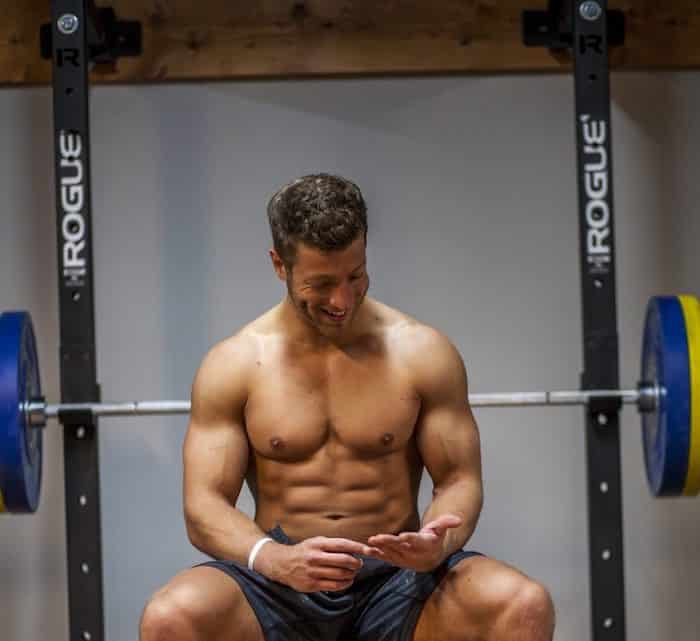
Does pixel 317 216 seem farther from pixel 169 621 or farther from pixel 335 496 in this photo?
pixel 169 621

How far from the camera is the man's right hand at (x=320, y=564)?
2320mm

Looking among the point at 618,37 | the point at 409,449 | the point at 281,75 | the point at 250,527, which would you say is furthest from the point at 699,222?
the point at 250,527

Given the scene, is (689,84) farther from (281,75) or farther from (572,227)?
(281,75)

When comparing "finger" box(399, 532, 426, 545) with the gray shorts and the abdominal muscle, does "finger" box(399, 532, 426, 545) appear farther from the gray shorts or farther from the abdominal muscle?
the abdominal muscle

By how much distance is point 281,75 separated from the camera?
12.8 ft

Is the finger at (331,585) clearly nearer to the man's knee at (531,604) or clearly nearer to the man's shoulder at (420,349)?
the man's knee at (531,604)

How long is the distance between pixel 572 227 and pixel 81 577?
1726mm

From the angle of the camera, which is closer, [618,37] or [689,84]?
[618,37]

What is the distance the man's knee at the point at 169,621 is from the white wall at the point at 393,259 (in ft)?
5.12

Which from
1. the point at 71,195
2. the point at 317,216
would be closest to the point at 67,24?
the point at 71,195

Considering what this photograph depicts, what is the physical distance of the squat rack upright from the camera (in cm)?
330

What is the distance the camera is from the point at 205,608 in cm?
237

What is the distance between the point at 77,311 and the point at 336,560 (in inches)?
50.5

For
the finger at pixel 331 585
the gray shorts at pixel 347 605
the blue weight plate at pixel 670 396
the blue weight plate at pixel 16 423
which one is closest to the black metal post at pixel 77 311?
the blue weight plate at pixel 16 423
